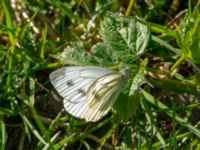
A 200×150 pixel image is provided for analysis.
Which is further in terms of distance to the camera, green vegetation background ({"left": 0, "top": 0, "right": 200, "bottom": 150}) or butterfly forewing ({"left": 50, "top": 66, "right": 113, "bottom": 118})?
green vegetation background ({"left": 0, "top": 0, "right": 200, "bottom": 150})

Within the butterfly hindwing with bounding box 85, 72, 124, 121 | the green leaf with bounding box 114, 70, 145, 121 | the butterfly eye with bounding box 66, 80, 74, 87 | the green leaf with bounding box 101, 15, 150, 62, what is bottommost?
the green leaf with bounding box 114, 70, 145, 121

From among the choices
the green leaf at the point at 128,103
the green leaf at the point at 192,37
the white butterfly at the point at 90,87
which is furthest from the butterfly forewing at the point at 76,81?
the green leaf at the point at 192,37

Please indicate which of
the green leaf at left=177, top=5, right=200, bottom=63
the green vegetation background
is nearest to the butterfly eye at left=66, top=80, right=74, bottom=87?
the green vegetation background

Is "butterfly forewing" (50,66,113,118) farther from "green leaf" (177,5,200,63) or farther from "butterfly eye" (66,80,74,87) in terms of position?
"green leaf" (177,5,200,63)

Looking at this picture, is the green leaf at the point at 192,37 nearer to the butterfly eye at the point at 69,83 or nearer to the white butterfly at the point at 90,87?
the white butterfly at the point at 90,87

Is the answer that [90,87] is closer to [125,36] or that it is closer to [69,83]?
[69,83]

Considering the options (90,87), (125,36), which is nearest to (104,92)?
(90,87)

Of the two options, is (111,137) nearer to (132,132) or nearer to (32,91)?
(132,132)

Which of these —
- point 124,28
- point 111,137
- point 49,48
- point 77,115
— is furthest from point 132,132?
point 49,48

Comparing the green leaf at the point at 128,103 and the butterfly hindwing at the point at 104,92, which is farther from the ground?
the butterfly hindwing at the point at 104,92
